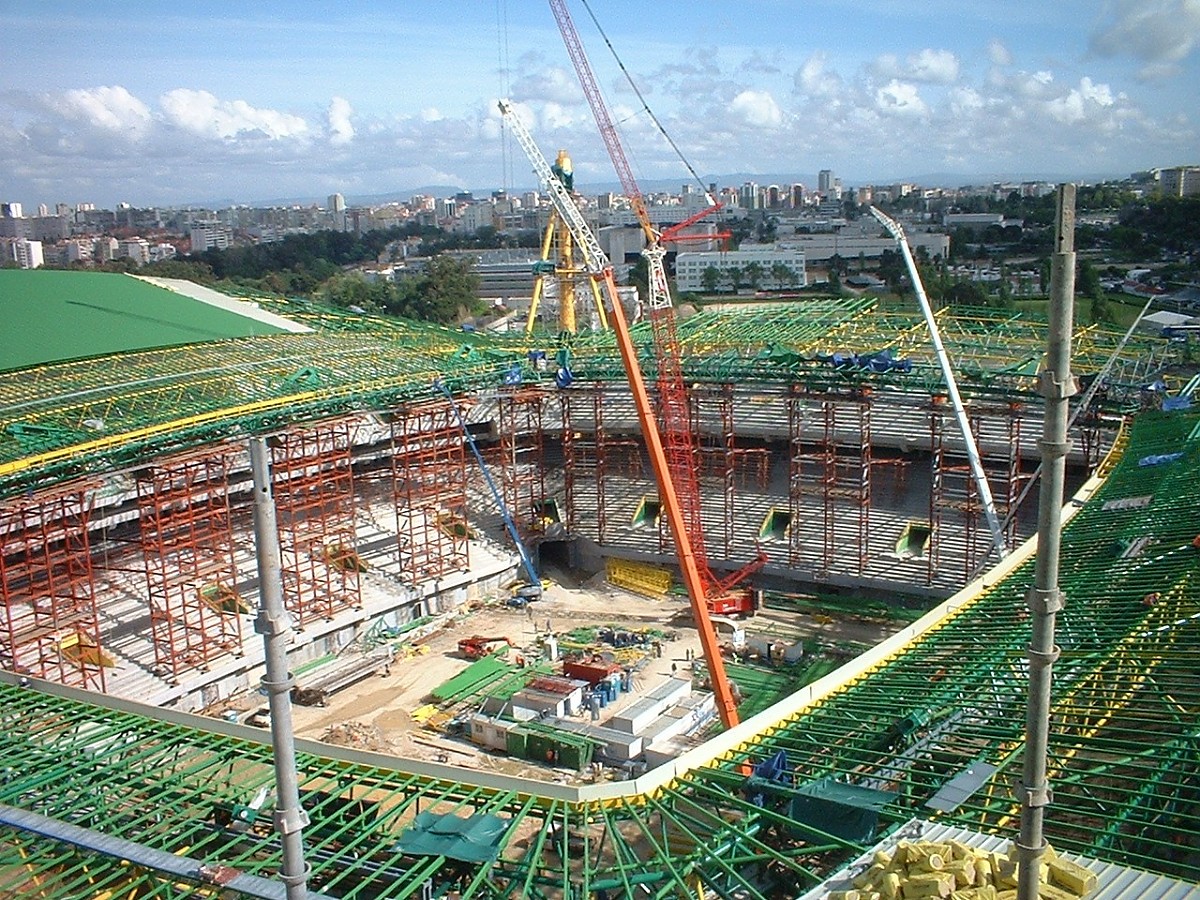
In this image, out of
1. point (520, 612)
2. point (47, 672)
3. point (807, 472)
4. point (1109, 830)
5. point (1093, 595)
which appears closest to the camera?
point (1109, 830)

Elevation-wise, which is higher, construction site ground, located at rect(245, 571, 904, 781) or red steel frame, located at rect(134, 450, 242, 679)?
red steel frame, located at rect(134, 450, 242, 679)

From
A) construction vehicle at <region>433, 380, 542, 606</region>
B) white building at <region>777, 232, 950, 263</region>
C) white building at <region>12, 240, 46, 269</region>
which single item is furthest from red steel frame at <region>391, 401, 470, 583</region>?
white building at <region>12, 240, 46, 269</region>

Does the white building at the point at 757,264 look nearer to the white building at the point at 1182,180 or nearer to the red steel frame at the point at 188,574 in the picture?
the white building at the point at 1182,180

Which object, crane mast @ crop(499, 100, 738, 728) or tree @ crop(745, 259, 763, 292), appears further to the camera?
tree @ crop(745, 259, 763, 292)

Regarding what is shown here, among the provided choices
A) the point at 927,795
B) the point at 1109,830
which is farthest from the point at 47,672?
the point at 1109,830

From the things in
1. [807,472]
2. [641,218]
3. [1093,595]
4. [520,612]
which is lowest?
[520,612]

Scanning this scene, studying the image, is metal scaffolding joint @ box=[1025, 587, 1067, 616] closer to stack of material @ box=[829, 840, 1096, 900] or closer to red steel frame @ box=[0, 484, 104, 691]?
stack of material @ box=[829, 840, 1096, 900]

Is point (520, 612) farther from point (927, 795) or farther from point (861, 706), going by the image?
point (927, 795)
